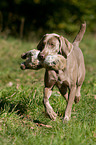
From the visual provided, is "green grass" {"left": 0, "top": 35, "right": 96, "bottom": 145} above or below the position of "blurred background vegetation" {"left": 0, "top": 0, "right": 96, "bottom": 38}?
below

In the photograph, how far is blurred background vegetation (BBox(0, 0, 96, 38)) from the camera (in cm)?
Result: 1340

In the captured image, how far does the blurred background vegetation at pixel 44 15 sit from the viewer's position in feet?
44.0

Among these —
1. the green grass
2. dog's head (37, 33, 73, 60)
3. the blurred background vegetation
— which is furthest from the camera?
the blurred background vegetation

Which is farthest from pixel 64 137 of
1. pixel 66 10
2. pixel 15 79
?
pixel 66 10

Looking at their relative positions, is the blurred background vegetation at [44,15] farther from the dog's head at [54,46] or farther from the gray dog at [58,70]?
the dog's head at [54,46]

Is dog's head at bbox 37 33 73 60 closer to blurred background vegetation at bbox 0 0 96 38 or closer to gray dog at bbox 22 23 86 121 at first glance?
gray dog at bbox 22 23 86 121

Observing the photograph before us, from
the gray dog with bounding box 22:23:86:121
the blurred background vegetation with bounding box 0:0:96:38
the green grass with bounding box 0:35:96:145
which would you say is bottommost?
the green grass with bounding box 0:35:96:145

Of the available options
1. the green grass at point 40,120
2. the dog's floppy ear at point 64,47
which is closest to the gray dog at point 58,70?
the dog's floppy ear at point 64,47

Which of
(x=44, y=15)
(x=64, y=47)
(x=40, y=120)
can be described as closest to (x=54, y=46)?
(x=64, y=47)

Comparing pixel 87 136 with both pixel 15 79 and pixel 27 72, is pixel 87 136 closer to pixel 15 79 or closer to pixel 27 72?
pixel 15 79

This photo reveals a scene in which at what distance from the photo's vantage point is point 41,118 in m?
3.82

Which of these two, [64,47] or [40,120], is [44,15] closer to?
[40,120]

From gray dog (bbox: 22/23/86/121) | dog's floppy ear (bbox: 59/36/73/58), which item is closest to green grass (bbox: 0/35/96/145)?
gray dog (bbox: 22/23/86/121)

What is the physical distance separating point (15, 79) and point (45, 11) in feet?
27.6
